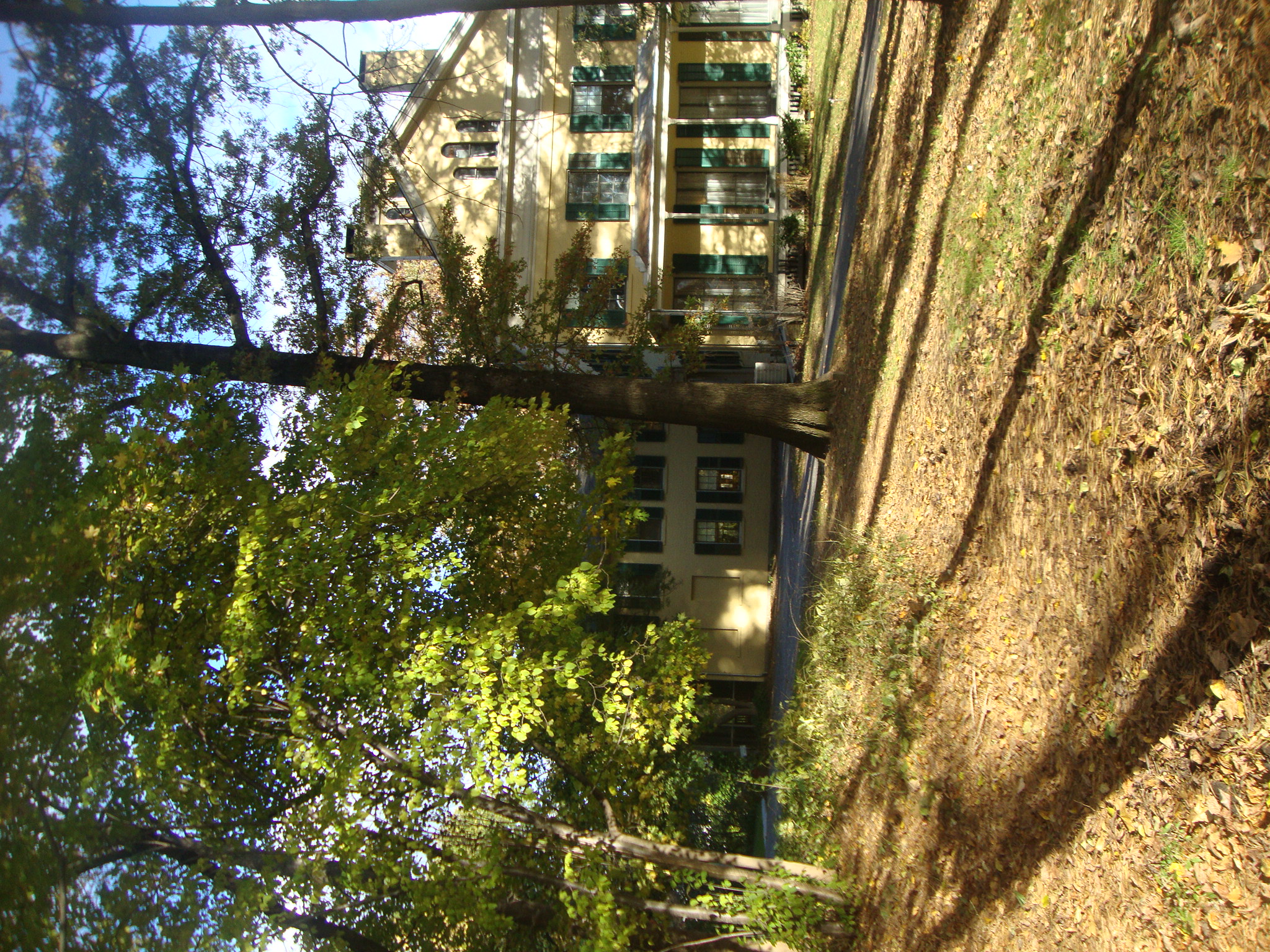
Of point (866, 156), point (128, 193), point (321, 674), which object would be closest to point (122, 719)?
point (321, 674)

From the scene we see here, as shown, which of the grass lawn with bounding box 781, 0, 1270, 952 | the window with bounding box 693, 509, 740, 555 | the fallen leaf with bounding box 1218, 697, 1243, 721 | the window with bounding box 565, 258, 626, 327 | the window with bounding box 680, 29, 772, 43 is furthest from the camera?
the window with bounding box 693, 509, 740, 555

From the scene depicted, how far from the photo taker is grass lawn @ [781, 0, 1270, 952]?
4.35 m

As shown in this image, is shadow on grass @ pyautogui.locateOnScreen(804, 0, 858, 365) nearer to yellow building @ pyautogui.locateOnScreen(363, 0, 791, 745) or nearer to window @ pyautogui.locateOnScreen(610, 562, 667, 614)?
yellow building @ pyautogui.locateOnScreen(363, 0, 791, 745)

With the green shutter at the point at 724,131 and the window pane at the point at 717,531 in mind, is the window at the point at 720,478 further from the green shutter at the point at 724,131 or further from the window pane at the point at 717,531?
the green shutter at the point at 724,131

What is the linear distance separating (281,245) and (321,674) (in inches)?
Answer: 348

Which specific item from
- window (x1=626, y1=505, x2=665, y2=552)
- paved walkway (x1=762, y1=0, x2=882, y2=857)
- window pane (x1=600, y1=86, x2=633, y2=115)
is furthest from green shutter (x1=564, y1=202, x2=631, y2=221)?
window (x1=626, y1=505, x2=665, y2=552)

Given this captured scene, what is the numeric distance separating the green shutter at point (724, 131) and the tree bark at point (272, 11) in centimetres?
1390

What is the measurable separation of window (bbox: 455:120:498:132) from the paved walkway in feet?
34.1

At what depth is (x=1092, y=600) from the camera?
5422mm

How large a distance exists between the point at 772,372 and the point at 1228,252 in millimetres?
16185

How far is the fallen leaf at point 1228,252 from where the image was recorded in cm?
436

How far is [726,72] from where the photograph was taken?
70.7ft

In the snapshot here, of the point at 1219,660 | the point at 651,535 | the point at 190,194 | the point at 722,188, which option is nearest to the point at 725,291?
the point at 722,188

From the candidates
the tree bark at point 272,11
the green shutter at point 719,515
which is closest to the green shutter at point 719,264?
the green shutter at point 719,515
